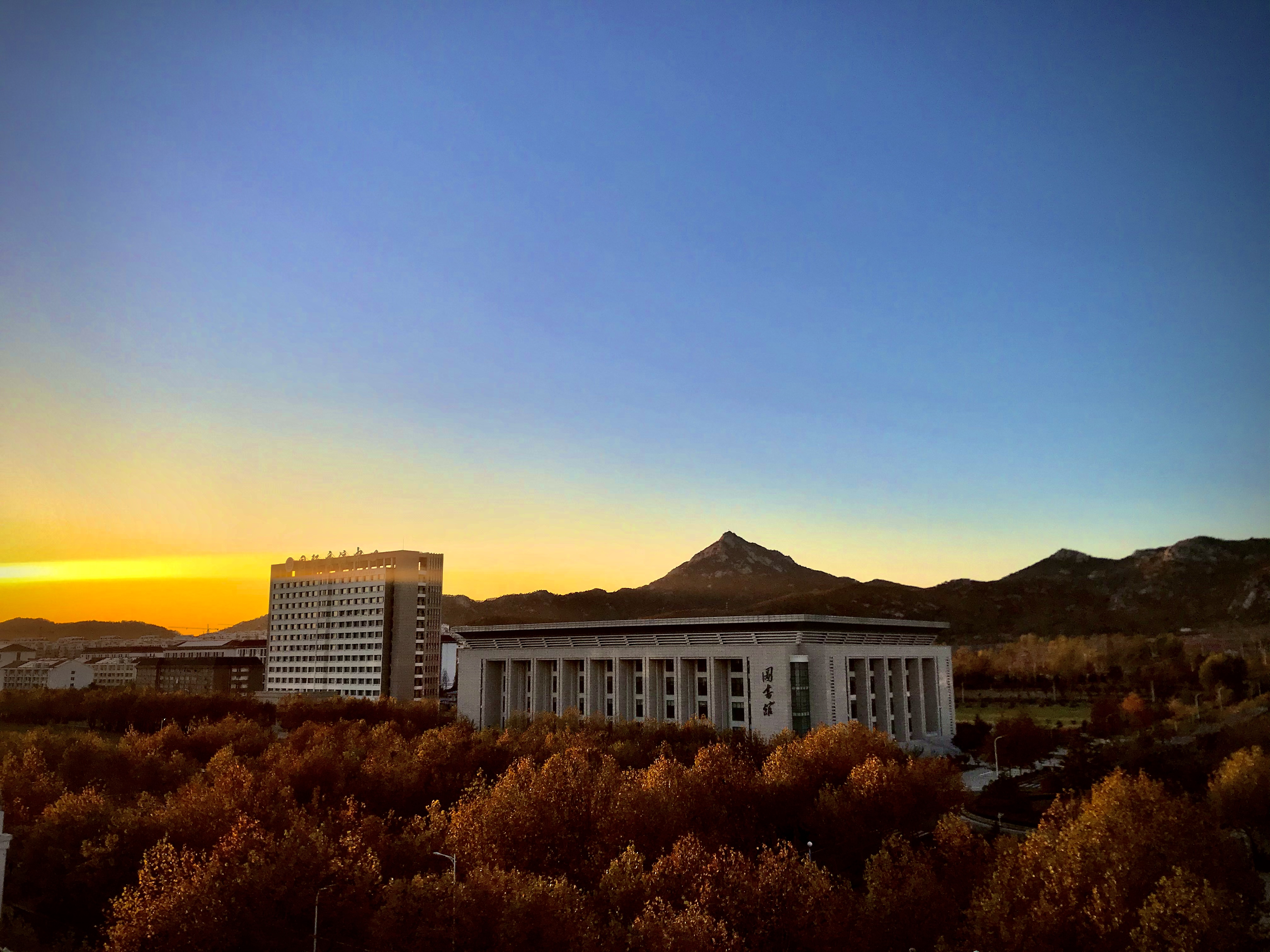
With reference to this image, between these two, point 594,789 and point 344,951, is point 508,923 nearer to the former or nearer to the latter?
point 344,951

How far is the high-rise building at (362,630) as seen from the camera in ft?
497

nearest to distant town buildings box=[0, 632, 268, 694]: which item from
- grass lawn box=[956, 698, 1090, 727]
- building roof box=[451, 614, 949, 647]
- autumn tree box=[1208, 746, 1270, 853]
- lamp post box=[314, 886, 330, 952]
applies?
building roof box=[451, 614, 949, 647]

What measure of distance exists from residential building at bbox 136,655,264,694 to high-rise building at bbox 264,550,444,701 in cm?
1429

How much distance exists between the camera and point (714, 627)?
94688 millimetres

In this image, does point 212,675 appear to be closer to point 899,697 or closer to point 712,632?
point 712,632

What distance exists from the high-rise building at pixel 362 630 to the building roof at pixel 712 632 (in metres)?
38.2

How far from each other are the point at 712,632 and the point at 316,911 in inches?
2495

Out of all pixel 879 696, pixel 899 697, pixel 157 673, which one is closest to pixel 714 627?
pixel 879 696

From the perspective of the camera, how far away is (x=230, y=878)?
35.0 meters

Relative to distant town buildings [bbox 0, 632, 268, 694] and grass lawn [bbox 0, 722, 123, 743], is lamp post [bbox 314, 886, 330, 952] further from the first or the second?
distant town buildings [bbox 0, 632, 268, 694]

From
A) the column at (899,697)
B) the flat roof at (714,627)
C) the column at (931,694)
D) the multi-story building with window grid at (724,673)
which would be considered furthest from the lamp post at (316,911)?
the column at (931,694)

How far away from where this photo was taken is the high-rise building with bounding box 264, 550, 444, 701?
15138cm

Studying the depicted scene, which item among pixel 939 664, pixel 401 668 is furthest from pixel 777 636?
pixel 401 668

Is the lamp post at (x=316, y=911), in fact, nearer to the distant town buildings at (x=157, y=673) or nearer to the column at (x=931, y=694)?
the column at (x=931, y=694)
